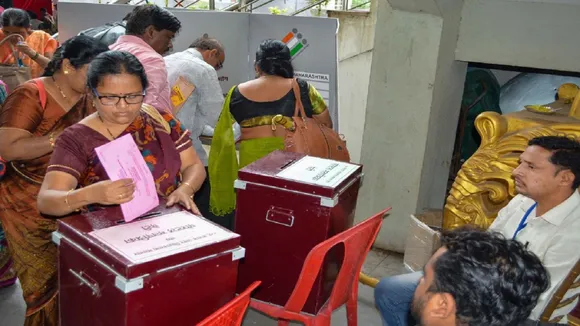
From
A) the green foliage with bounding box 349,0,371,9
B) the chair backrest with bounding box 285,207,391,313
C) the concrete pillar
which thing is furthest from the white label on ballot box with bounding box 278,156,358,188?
the green foliage with bounding box 349,0,371,9

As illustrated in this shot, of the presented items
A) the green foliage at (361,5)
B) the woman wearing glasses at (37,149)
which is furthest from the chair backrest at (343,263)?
the green foliage at (361,5)

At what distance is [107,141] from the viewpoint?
65.2 inches

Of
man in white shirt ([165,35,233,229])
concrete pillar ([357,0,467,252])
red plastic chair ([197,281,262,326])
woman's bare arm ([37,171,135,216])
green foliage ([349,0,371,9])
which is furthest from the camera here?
green foliage ([349,0,371,9])

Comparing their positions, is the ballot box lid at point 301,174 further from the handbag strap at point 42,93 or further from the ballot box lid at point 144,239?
the handbag strap at point 42,93

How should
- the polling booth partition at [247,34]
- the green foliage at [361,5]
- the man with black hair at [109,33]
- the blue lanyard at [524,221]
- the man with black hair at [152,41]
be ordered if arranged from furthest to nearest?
the green foliage at [361,5]
the polling booth partition at [247,34]
the man with black hair at [109,33]
the man with black hair at [152,41]
the blue lanyard at [524,221]

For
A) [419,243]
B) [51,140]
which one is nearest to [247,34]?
[419,243]

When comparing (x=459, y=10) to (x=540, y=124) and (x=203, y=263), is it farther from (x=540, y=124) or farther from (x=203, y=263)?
(x=203, y=263)

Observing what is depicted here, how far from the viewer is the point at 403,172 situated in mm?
3541

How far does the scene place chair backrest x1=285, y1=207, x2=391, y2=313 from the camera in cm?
169

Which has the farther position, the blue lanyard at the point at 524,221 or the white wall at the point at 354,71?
the white wall at the point at 354,71

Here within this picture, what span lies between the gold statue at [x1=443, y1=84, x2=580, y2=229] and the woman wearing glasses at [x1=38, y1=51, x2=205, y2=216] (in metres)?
1.60

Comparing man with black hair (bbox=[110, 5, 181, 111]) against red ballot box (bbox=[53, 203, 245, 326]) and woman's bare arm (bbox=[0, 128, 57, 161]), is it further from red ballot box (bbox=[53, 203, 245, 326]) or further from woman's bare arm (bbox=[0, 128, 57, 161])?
red ballot box (bbox=[53, 203, 245, 326])

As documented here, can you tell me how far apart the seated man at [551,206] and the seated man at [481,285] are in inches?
26.8

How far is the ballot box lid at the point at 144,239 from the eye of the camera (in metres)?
1.26
